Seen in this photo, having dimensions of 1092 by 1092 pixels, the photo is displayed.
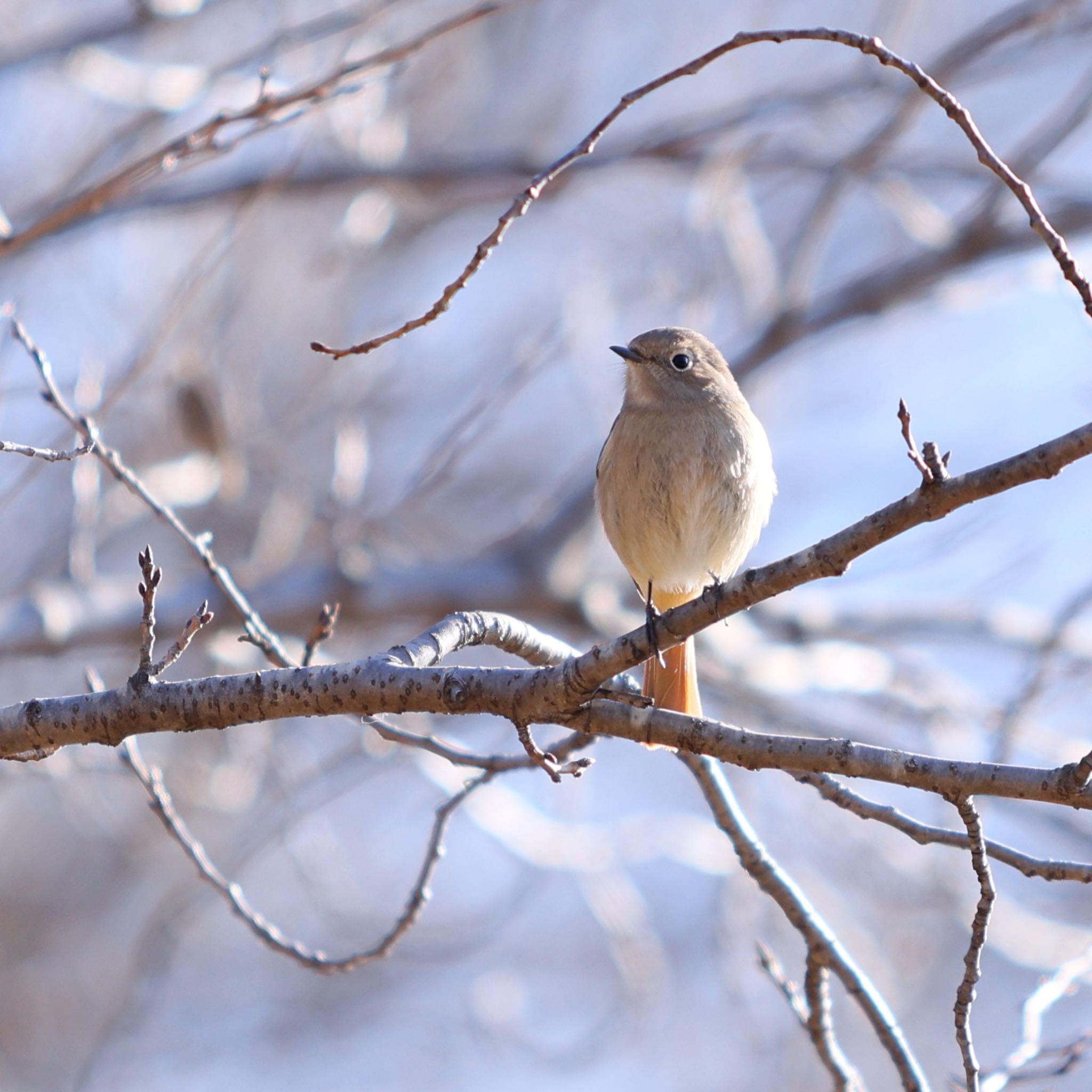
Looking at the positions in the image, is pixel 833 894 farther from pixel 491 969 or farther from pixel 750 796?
pixel 491 969

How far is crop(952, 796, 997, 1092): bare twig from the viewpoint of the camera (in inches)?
82.9

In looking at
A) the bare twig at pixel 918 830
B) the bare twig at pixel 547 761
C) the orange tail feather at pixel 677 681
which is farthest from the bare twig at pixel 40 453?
the orange tail feather at pixel 677 681

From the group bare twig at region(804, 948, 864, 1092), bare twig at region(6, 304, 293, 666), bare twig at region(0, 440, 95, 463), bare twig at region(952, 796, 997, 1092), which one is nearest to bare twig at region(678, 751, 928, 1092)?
bare twig at region(804, 948, 864, 1092)

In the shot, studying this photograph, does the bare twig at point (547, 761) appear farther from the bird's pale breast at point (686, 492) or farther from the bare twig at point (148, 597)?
the bird's pale breast at point (686, 492)

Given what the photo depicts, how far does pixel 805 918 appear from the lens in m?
2.82

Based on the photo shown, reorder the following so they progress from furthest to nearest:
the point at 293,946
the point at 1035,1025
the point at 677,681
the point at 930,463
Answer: the point at 677,681
the point at 293,946
the point at 1035,1025
the point at 930,463

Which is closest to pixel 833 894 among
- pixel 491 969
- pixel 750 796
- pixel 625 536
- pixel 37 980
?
pixel 750 796

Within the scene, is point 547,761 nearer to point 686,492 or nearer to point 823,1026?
point 823,1026

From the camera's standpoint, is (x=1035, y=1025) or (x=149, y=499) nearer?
(x=149, y=499)

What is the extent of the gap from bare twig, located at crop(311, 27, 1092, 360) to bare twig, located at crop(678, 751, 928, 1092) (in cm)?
108

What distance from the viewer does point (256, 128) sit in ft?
10.1

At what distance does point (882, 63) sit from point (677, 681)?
2.44 m

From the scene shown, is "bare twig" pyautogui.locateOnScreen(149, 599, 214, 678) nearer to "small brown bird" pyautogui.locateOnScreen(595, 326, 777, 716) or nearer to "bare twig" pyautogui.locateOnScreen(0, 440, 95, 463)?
"bare twig" pyautogui.locateOnScreen(0, 440, 95, 463)

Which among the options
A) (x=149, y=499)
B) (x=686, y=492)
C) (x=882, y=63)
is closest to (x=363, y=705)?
(x=149, y=499)
